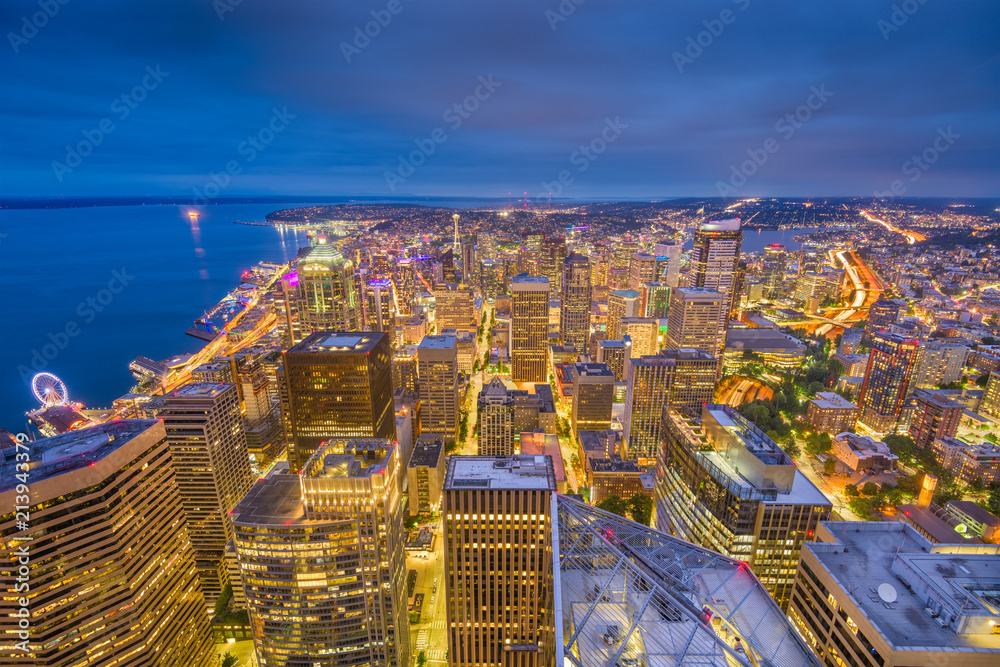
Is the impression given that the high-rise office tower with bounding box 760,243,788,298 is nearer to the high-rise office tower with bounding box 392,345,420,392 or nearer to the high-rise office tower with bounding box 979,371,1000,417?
the high-rise office tower with bounding box 979,371,1000,417

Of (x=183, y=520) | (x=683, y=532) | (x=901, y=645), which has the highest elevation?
(x=901, y=645)

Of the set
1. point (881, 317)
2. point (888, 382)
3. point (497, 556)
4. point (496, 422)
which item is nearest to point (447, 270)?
point (496, 422)

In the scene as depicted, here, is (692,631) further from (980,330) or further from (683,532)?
(980,330)

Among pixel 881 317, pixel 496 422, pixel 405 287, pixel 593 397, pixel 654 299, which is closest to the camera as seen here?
pixel 496 422

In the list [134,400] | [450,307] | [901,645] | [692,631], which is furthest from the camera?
[450,307]

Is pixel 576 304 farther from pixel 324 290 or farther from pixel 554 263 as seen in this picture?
pixel 324 290

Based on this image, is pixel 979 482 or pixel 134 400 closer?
pixel 979 482

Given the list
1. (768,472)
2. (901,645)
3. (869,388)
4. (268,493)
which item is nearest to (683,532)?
(768,472)
